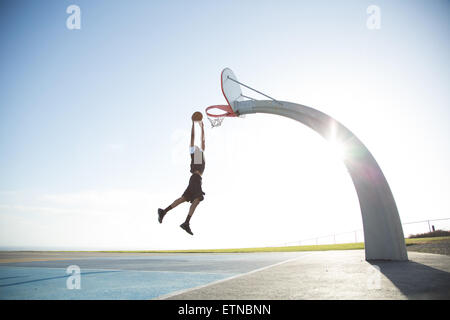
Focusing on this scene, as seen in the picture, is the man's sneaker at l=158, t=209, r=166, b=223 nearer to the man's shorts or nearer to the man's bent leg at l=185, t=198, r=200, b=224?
the man's bent leg at l=185, t=198, r=200, b=224

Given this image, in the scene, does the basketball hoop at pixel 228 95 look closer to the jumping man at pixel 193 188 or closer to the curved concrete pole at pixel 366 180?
the curved concrete pole at pixel 366 180

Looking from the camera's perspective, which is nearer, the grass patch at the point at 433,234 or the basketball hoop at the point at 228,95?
the basketball hoop at the point at 228,95

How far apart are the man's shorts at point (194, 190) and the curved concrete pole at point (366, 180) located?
6.11m

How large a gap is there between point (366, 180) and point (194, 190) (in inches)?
298

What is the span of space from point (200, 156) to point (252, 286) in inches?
96.7

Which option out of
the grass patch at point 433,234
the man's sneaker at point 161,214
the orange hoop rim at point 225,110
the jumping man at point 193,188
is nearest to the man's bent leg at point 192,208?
the jumping man at point 193,188

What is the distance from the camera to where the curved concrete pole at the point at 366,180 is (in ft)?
30.2

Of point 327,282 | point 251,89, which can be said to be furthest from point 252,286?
point 251,89

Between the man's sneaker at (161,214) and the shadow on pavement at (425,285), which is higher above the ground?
the man's sneaker at (161,214)

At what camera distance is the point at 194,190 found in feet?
15.0

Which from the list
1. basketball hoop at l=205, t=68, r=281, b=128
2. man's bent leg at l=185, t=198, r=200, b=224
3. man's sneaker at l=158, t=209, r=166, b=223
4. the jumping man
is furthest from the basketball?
basketball hoop at l=205, t=68, r=281, b=128

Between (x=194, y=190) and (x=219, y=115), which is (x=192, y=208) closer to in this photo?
(x=194, y=190)
